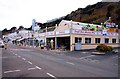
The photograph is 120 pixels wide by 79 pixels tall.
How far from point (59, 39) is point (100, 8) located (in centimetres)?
6196

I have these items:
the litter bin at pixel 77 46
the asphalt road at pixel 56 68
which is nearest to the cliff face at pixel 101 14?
the litter bin at pixel 77 46

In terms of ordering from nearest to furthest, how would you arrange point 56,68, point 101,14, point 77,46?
point 56,68 → point 77,46 → point 101,14

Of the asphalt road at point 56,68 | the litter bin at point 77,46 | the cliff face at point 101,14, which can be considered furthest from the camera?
the cliff face at point 101,14

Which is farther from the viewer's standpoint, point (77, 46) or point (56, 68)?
point (77, 46)

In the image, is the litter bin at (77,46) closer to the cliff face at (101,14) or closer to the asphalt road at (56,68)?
the asphalt road at (56,68)

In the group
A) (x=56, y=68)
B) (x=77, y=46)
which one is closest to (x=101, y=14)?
(x=77, y=46)

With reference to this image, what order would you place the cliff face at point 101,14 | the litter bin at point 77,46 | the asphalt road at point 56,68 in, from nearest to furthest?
the asphalt road at point 56,68
the litter bin at point 77,46
the cliff face at point 101,14

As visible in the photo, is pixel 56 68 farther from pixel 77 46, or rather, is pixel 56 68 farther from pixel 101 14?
pixel 101 14

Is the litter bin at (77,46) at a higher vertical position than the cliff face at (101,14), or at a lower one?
lower

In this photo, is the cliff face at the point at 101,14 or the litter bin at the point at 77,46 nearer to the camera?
the litter bin at the point at 77,46

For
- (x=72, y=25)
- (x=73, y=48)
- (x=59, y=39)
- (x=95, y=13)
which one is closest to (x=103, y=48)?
(x=73, y=48)

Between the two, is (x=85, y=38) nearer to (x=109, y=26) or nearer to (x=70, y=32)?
(x=70, y=32)

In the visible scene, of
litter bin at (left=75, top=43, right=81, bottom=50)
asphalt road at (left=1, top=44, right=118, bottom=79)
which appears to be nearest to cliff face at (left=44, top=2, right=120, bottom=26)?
litter bin at (left=75, top=43, right=81, bottom=50)

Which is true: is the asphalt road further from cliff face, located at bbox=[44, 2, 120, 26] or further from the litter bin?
cliff face, located at bbox=[44, 2, 120, 26]
